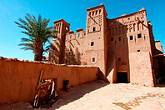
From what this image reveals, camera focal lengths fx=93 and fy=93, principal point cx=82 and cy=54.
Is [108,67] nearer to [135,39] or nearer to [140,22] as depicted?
[135,39]

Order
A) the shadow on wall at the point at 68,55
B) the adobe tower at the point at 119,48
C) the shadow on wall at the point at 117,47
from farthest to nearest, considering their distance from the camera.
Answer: the shadow on wall at the point at 68,55 → the shadow on wall at the point at 117,47 → the adobe tower at the point at 119,48

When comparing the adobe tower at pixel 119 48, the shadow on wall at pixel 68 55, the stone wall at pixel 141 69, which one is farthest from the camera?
the shadow on wall at pixel 68 55

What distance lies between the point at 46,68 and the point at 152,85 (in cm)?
1140

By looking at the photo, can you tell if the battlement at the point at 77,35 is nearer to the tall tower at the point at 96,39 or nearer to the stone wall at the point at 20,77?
the tall tower at the point at 96,39

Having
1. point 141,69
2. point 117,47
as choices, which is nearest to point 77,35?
point 117,47

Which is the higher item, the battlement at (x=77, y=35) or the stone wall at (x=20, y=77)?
the battlement at (x=77, y=35)

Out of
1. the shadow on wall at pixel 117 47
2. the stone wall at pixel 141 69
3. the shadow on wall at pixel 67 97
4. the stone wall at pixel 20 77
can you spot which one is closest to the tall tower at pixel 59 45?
the shadow on wall at pixel 117 47

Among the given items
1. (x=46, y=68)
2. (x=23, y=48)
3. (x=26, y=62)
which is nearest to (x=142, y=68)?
(x=46, y=68)

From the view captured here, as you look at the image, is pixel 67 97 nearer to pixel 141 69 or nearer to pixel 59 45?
pixel 141 69

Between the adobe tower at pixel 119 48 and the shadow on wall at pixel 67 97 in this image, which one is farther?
the adobe tower at pixel 119 48

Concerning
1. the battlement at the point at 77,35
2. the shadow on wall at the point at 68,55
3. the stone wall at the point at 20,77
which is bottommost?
the stone wall at the point at 20,77

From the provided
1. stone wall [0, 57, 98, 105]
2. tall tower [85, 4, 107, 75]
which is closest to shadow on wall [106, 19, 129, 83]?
tall tower [85, 4, 107, 75]

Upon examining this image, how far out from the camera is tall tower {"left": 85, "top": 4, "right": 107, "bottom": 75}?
14.0 meters

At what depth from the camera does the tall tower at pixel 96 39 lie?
45.9ft
